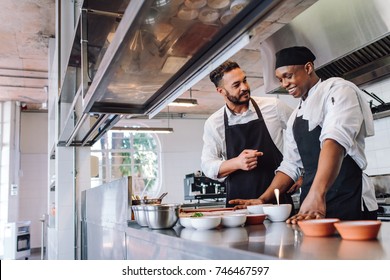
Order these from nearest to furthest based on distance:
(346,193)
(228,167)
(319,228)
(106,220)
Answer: (319,228)
(346,193)
(228,167)
(106,220)

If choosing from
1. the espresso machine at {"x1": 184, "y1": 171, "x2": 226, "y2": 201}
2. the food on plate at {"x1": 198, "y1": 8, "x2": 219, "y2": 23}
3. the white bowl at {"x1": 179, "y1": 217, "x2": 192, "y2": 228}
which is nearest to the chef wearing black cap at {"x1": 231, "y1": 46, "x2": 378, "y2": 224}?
the white bowl at {"x1": 179, "y1": 217, "x2": 192, "y2": 228}

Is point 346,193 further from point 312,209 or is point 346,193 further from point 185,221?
point 185,221

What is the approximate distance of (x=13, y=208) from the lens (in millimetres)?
7453

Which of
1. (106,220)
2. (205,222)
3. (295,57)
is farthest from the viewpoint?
(106,220)

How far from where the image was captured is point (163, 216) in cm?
126

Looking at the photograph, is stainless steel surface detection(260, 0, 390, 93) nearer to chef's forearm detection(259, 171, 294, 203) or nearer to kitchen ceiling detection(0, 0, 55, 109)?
chef's forearm detection(259, 171, 294, 203)

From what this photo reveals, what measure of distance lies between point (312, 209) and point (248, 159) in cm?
65

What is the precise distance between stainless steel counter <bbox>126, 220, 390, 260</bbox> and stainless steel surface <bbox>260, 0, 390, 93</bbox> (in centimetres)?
200

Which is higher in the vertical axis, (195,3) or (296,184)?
(195,3)

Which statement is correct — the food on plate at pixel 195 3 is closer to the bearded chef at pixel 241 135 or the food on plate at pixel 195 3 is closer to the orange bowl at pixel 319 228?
the orange bowl at pixel 319 228

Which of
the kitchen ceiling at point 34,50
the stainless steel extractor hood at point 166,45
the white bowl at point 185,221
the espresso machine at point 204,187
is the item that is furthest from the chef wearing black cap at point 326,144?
the espresso machine at point 204,187

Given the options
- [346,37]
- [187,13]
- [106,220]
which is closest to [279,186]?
[187,13]

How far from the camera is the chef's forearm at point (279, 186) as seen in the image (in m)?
1.79

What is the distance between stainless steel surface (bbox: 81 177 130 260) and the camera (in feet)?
5.97
